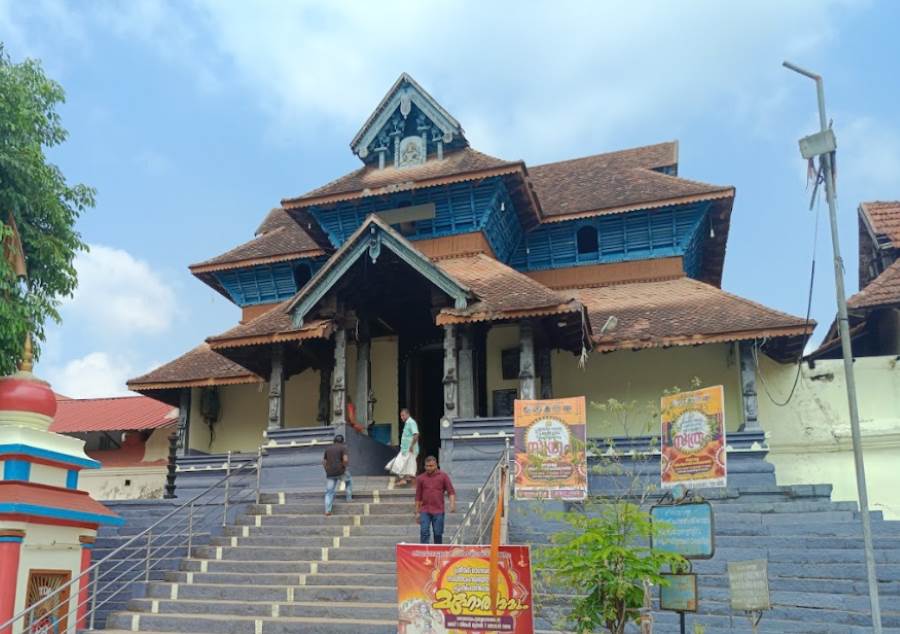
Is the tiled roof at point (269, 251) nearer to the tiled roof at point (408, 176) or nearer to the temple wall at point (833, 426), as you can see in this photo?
the tiled roof at point (408, 176)

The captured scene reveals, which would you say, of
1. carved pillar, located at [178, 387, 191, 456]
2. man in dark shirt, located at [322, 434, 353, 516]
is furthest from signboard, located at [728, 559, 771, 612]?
carved pillar, located at [178, 387, 191, 456]

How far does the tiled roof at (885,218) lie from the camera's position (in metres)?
17.5

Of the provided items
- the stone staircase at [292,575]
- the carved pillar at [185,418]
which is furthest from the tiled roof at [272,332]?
the stone staircase at [292,575]

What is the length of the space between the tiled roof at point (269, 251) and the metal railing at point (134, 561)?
5219 mm

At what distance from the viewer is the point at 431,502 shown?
35.3 feet

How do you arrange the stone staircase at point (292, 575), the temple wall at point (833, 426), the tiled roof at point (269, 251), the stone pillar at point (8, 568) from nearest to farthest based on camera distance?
the stone staircase at point (292, 575) → the stone pillar at point (8, 568) → the temple wall at point (833, 426) → the tiled roof at point (269, 251)

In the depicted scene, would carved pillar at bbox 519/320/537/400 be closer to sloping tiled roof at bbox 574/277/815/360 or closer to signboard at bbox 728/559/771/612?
sloping tiled roof at bbox 574/277/815/360

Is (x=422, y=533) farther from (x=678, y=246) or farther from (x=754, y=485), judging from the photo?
(x=678, y=246)

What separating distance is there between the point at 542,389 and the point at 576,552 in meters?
9.43

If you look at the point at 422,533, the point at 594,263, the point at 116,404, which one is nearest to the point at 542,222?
the point at 594,263

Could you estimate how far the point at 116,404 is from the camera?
26.3 meters

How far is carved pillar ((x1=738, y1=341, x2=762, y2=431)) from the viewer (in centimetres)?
1485

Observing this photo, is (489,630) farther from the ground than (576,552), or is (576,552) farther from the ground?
A: (576,552)

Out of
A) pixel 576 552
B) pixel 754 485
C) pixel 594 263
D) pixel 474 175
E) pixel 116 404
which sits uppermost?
pixel 474 175
